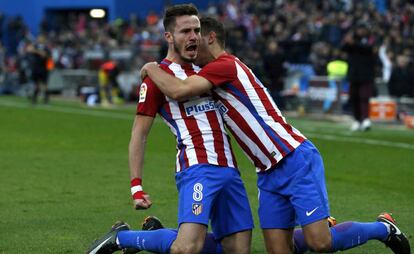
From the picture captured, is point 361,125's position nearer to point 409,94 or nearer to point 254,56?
point 409,94

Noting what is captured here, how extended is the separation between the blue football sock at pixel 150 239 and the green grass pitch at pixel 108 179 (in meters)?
1.22

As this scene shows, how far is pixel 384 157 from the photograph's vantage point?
16.3 meters

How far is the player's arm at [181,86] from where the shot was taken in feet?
24.2

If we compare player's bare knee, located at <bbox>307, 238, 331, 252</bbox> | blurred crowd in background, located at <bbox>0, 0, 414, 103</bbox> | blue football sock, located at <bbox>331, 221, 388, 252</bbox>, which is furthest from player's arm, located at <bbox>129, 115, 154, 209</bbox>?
blurred crowd in background, located at <bbox>0, 0, 414, 103</bbox>

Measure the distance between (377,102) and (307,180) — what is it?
15853 millimetres

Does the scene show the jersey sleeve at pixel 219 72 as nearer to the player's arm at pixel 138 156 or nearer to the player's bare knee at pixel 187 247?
the player's arm at pixel 138 156

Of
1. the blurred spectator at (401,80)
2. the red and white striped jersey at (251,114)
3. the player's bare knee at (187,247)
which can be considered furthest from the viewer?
the blurred spectator at (401,80)

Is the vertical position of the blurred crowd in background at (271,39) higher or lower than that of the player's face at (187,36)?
lower

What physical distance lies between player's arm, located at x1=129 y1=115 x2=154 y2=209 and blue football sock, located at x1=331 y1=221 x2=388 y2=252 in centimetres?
139

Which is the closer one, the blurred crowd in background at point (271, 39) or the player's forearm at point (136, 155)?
the player's forearm at point (136, 155)

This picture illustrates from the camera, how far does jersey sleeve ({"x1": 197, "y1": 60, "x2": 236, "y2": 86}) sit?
7.46m

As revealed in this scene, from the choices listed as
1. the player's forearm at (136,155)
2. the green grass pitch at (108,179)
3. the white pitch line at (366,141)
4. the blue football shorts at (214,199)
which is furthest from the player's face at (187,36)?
the white pitch line at (366,141)

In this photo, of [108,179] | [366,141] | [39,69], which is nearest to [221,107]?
[108,179]

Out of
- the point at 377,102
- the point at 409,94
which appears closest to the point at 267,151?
the point at 377,102
